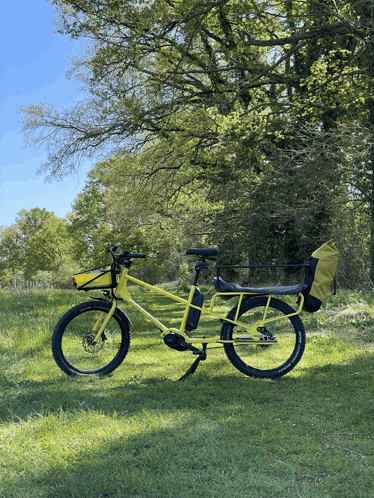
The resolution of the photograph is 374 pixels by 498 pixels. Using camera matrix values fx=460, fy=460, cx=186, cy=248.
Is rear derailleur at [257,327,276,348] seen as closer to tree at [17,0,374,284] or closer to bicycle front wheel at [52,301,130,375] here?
bicycle front wheel at [52,301,130,375]

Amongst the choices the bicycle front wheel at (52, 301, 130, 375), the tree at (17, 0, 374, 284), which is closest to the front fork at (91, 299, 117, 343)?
the bicycle front wheel at (52, 301, 130, 375)

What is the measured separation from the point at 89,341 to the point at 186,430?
1980 mm

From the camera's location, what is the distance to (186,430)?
331cm

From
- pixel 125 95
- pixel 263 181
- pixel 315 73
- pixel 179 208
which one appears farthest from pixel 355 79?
pixel 179 208

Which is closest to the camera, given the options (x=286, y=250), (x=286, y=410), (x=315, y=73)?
(x=286, y=410)

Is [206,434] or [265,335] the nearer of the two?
[206,434]

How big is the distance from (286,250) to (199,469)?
13949mm

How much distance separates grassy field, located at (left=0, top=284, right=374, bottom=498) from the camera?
261cm

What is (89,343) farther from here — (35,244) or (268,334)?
(35,244)

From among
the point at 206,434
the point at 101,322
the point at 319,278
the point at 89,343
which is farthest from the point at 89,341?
the point at 319,278

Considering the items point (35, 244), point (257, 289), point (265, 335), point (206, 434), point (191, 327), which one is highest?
point (35, 244)

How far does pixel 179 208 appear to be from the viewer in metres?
19.5

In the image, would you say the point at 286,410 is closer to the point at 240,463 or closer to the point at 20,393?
the point at 240,463

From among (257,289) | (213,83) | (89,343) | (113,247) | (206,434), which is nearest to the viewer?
(206,434)
